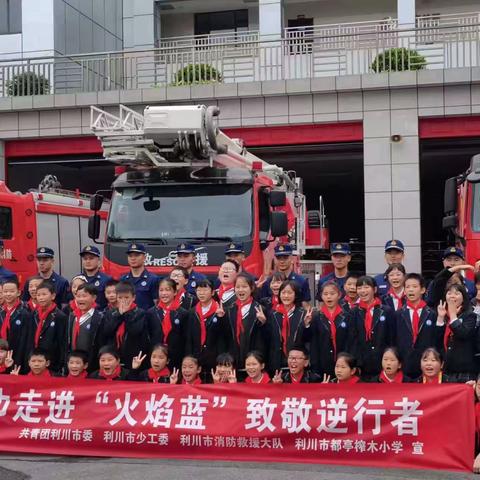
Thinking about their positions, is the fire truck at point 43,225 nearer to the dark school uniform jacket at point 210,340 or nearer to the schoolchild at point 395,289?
the dark school uniform jacket at point 210,340

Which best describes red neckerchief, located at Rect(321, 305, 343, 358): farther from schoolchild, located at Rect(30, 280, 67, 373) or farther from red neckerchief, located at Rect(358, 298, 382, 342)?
schoolchild, located at Rect(30, 280, 67, 373)

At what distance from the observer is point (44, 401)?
251 inches

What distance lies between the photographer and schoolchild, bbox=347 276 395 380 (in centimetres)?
679

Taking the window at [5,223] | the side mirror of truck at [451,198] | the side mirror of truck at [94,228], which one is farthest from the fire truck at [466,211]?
the window at [5,223]

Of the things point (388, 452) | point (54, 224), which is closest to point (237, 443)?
point (388, 452)

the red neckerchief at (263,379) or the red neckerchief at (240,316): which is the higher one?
the red neckerchief at (240,316)

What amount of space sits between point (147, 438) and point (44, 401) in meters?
1.01

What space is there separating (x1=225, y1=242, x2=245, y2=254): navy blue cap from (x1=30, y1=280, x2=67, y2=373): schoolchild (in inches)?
95.7

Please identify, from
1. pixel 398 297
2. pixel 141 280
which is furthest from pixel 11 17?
pixel 398 297

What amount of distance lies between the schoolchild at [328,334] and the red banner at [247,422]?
3.10ft

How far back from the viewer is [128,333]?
23.5ft

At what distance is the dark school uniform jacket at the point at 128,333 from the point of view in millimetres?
7160

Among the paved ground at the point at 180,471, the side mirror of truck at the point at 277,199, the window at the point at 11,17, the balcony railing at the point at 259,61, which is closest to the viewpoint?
the paved ground at the point at 180,471

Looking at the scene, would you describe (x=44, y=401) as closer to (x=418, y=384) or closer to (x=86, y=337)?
(x=86, y=337)
